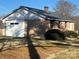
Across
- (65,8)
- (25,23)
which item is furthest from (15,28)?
(65,8)

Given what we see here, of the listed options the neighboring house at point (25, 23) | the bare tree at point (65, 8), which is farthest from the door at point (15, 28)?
the bare tree at point (65, 8)

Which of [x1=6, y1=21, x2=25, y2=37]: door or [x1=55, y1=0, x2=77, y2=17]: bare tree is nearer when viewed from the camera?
[x1=6, y1=21, x2=25, y2=37]: door

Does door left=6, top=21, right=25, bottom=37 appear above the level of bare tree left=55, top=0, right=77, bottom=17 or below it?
below

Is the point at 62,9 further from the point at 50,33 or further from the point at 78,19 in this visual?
the point at 50,33

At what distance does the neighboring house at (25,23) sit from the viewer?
3450 centimetres

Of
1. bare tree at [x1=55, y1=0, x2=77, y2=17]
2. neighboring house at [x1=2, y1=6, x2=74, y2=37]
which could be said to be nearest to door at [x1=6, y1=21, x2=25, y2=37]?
neighboring house at [x1=2, y1=6, x2=74, y2=37]

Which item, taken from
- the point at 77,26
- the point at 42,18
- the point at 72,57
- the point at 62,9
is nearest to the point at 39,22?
the point at 42,18

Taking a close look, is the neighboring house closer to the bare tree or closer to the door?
the door

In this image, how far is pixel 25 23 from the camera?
116 feet

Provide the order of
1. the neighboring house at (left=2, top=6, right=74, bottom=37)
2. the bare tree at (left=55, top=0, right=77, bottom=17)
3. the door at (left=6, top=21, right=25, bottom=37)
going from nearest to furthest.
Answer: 1. the neighboring house at (left=2, top=6, right=74, bottom=37)
2. the door at (left=6, top=21, right=25, bottom=37)
3. the bare tree at (left=55, top=0, right=77, bottom=17)

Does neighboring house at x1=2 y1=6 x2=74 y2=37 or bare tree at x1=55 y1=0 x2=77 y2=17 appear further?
bare tree at x1=55 y1=0 x2=77 y2=17

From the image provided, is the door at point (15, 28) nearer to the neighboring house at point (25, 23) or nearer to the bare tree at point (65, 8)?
the neighboring house at point (25, 23)

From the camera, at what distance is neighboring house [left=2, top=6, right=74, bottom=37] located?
34500mm

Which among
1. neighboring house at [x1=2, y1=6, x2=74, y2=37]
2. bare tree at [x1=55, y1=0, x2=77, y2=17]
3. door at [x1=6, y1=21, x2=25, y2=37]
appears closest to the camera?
neighboring house at [x1=2, y1=6, x2=74, y2=37]
